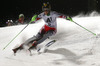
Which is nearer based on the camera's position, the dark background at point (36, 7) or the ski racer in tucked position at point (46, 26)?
the ski racer in tucked position at point (46, 26)

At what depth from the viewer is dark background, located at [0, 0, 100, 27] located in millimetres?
11477

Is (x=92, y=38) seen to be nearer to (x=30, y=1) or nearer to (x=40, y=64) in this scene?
(x=40, y=64)

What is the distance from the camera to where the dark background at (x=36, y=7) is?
11.5m

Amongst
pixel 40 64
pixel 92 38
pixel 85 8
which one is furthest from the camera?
pixel 85 8

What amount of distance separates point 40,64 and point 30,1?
991cm

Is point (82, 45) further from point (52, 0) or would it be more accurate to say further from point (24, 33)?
point (52, 0)

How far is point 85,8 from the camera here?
1145cm

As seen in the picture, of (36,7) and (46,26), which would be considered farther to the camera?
(36,7)

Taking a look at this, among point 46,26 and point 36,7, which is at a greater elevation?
point 46,26

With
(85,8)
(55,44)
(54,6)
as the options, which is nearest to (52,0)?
(54,6)

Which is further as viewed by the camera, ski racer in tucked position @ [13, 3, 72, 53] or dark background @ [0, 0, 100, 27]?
dark background @ [0, 0, 100, 27]

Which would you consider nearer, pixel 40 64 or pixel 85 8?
pixel 40 64

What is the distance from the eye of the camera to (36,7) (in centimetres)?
1202

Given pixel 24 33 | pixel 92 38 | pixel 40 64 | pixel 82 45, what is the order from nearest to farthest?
pixel 40 64 → pixel 82 45 → pixel 92 38 → pixel 24 33
